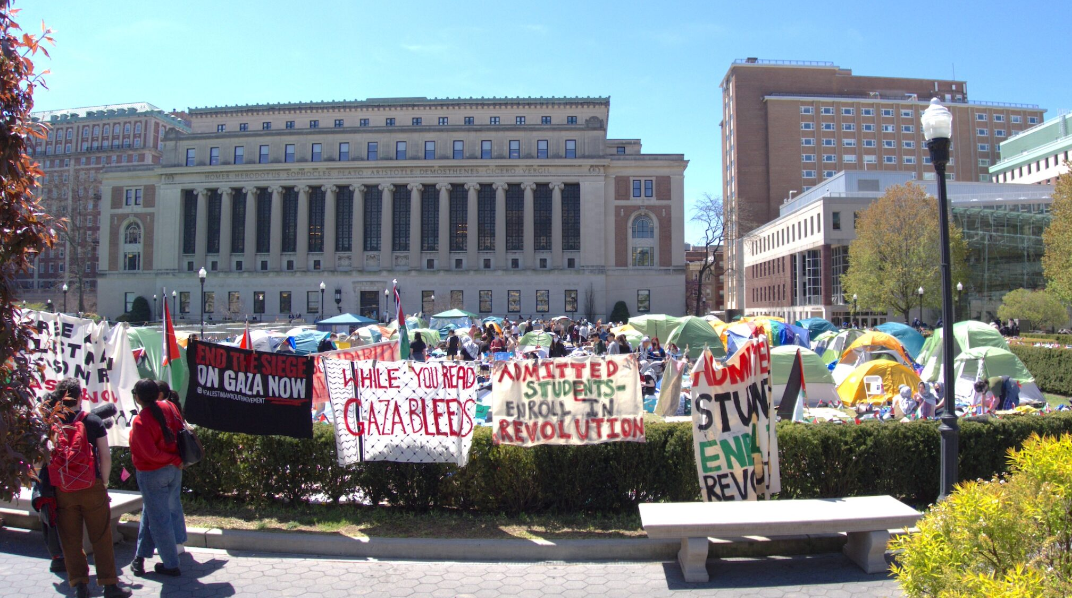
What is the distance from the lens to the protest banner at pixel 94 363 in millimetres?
8391

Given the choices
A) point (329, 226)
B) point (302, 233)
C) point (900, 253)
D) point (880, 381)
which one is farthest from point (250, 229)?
point (880, 381)

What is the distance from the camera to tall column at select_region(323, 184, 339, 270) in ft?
237

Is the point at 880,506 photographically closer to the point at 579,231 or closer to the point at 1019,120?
the point at 579,231

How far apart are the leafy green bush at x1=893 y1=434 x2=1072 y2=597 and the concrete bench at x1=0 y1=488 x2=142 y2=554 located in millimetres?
7360

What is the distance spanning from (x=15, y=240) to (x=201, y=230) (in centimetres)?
7908

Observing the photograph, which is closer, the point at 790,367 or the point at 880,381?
the point at 880,381

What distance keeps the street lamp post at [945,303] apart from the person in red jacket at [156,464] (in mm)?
7953

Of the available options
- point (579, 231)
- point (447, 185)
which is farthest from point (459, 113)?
point (579, 231)

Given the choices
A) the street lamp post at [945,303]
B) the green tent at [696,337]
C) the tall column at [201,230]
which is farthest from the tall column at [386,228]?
the street lamp post at [945,303]

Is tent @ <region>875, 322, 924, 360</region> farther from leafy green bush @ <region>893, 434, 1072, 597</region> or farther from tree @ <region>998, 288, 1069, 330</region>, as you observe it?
leafy green bush @ <region>893, 434, 1072, 597</region>

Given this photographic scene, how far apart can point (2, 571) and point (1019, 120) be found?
413ft

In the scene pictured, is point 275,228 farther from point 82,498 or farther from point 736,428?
point 736,428

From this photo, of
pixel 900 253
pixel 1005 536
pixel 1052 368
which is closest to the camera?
pixel 1005 536

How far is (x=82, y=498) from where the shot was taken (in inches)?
211
